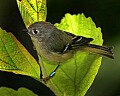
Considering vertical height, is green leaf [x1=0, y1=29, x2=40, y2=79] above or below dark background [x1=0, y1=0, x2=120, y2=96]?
above

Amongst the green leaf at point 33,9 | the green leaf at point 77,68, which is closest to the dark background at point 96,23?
the green leaf at point 77,68

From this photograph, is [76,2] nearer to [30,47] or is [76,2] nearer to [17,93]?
[30,47]

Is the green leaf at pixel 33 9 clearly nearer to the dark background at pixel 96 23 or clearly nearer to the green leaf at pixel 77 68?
the green leaf at pixel 77 68

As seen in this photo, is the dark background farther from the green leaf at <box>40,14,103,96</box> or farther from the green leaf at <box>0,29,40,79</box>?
the green leaf at <box>0,29,40,79</box>

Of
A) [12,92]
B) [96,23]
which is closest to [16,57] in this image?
[12,92]

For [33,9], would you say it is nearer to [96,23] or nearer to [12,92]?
[12,92]

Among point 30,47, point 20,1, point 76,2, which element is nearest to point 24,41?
point 30,47

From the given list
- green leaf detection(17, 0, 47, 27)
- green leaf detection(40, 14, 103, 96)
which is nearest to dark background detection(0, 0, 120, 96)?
green leaf detection(40, 14, 103, 96)
